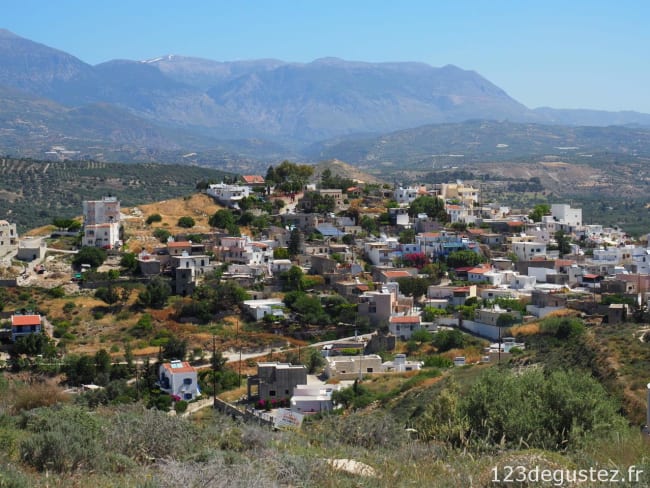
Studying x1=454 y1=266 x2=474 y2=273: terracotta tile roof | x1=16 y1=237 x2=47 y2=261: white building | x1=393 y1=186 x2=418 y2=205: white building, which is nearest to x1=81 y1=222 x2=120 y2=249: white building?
x1=16 y1=237 x2=47 y2=261: white building

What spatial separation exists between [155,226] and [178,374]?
1737 centimetres

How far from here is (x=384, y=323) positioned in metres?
30.9

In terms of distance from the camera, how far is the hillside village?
2575 cm

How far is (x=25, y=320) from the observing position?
1150 inches

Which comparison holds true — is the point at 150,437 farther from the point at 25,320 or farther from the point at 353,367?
the point at 25,320

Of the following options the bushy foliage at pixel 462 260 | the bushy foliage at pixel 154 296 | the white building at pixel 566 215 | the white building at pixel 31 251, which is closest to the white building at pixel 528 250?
the bushy foliage at pixel 462 260

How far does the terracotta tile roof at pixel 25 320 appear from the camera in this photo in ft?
95.2

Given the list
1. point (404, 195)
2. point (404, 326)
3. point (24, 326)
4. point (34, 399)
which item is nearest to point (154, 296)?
point (24, 326)

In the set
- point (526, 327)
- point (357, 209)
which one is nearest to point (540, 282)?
point (526, 327)

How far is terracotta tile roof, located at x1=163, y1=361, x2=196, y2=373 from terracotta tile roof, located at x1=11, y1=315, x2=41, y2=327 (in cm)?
560

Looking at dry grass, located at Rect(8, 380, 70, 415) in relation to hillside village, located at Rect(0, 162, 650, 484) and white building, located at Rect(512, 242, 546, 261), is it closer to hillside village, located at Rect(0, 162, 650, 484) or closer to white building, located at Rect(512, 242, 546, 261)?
hillside village, located at Rect(0, 162, 650, 484)

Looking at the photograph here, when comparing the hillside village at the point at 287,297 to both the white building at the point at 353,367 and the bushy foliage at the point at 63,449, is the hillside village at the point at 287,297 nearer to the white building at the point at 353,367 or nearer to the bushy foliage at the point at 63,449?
the white building at the point at 353,367

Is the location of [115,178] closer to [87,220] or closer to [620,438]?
[87,220]

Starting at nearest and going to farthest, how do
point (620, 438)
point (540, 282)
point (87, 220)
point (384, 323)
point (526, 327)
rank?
point (620, 438) < point (526, 327) < point (384, 323) < point (540, 282) < point (87, 220)
